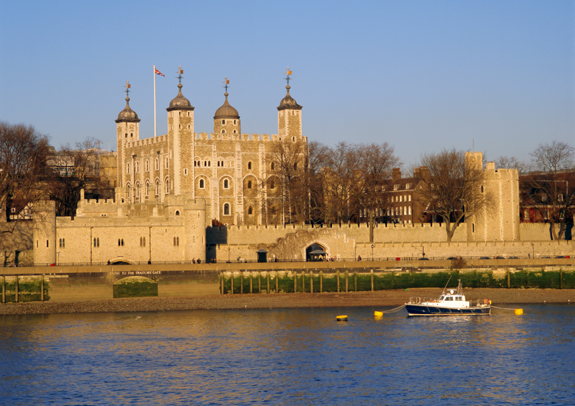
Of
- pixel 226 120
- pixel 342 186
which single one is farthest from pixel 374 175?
pixel 226 120

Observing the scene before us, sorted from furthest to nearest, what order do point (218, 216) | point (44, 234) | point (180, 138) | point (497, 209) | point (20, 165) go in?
point (218, 216) < point (180, 138) < point (497, 209) < point (20, 165) < point (44, 234)

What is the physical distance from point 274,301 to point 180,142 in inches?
1370

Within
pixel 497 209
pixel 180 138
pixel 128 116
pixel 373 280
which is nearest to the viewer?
pixel 373 280

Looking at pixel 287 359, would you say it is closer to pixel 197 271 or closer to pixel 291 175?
pixel 197 271

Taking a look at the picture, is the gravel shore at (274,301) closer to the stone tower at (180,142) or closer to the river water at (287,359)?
the river water at (287,359)

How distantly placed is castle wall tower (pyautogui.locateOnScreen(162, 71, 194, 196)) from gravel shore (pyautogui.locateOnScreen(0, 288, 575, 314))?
1265 inches

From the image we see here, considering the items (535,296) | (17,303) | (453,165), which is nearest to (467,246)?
A: (453,165)

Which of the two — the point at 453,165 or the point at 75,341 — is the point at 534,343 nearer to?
the point at 75,341

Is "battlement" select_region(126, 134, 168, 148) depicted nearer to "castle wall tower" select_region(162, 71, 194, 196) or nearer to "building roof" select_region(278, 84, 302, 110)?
"castle wall tower" select_region(162, 71, 194, 196)

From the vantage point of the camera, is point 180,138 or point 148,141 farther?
point 148,141

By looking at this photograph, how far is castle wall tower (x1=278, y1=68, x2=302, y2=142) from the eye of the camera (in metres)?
94.8

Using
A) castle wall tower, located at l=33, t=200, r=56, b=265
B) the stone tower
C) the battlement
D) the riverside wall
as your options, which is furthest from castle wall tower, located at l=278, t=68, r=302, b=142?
castle wall tower, located at l=33, t=200, r=56, b=265

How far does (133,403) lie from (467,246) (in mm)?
46016

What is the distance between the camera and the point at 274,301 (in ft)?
192
